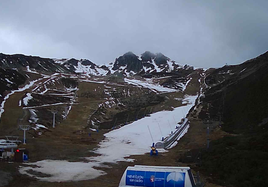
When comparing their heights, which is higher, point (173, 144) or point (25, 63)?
point (25, 63)

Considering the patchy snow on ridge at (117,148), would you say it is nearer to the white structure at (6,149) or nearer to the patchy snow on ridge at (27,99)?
the white structure at (6,149)

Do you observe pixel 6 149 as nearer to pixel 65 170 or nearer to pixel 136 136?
pixel 65 170

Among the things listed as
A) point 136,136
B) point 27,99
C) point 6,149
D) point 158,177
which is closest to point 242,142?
point 158,177

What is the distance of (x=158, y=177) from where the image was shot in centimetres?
1195

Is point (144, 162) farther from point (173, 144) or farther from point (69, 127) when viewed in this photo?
point (69, 127)

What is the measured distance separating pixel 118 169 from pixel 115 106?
5793 centimetres

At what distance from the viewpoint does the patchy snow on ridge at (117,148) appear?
2083 centimetres

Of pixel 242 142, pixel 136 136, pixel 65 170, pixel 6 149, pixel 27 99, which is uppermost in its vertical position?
pixel 27 99

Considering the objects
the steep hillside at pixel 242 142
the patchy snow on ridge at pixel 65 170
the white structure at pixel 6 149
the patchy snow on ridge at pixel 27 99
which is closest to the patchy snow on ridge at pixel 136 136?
the patchy snow on ridge at pixel 65 170

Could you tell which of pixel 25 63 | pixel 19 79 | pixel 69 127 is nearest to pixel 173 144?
pixel 69 127

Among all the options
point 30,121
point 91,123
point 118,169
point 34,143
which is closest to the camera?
point 118,169

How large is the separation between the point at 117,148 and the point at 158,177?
26.1 metres

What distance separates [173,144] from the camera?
131 ft

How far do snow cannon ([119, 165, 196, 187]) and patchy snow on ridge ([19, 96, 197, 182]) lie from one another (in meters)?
8.06
